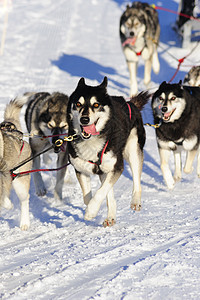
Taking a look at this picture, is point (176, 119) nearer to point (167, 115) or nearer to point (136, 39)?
point (167, 115)

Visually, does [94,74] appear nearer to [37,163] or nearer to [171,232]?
[37,163]

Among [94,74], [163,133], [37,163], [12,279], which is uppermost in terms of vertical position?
[94,74]

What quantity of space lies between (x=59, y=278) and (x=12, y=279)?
0.75 feet

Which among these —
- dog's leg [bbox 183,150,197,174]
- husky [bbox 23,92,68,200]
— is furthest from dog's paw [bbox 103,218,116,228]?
dog's leg [bbox 183,150,197,174]

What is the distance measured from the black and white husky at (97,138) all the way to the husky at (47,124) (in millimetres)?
490

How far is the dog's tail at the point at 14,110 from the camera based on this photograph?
134 inches

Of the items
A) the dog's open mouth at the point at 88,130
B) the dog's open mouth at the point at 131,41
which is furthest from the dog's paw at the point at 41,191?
the dog's open mouth at the point at 131,41

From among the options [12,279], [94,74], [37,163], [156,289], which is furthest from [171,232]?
[94,74]

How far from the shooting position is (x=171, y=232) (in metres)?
2.96

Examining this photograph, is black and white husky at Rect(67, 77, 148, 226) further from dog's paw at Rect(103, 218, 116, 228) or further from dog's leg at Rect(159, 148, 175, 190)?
dog's leg at Rect(159, 148, 175, 190)

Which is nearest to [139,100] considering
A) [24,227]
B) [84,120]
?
[84,120]

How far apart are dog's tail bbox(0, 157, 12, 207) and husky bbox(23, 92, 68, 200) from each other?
1.87ft

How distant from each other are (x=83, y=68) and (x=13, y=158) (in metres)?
5.85

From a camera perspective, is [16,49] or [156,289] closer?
[156,289]
